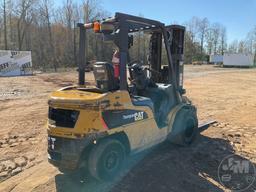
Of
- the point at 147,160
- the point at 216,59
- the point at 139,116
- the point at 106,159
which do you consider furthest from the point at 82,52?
the point at 216,59

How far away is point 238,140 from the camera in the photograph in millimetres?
7328

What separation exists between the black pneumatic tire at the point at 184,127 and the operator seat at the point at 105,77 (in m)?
1.84

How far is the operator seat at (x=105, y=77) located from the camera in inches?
185

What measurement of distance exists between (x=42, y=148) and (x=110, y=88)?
9.01ft

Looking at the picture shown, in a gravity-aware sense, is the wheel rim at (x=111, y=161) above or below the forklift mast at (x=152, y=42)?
below

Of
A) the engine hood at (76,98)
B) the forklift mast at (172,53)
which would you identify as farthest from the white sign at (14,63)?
the engine hood at (76,98)

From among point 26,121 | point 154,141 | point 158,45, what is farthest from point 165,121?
point 26,121

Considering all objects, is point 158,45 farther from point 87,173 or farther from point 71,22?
point 71,22

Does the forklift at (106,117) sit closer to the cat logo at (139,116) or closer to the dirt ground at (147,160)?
the cat logo at (139,116)

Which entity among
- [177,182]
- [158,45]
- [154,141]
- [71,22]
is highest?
[71,22]

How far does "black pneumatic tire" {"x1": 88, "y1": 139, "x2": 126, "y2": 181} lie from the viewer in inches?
176

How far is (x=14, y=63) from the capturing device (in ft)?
88.6

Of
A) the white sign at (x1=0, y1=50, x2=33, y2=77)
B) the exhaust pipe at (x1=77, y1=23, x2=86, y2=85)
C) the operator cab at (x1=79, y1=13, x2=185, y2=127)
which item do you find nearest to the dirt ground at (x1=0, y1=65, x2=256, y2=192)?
the operator cab at (x1=79, y1=13, x2=185, y2=127)

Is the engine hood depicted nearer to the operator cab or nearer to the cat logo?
A: the operator cab
